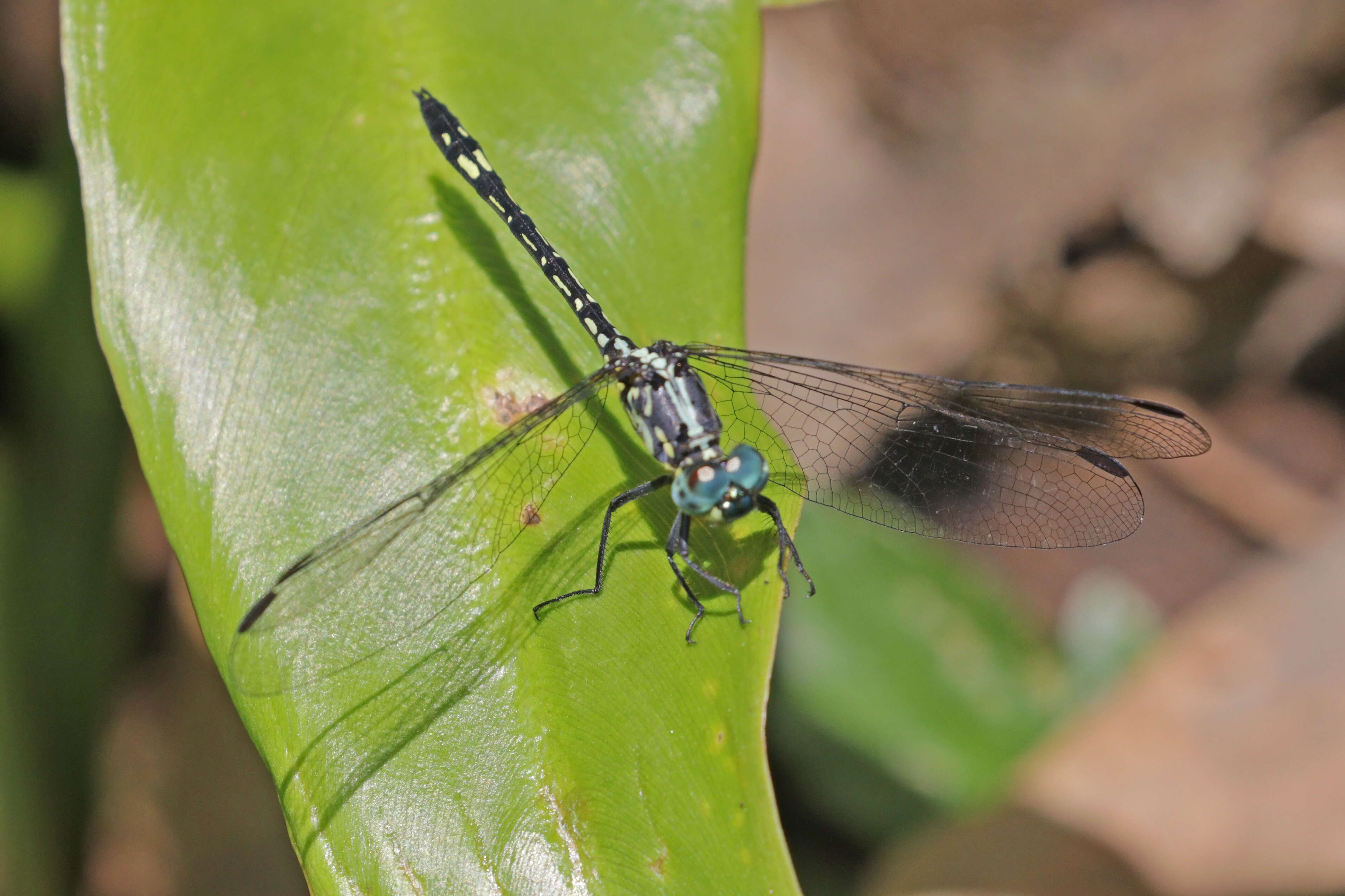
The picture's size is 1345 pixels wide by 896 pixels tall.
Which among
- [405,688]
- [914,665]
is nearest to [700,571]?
[405,688]

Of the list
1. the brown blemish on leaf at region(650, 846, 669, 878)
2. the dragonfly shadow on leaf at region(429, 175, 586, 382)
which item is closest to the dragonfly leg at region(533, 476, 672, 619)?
the dragonfly shadow on leaf at region(429, 175, 586, 382)

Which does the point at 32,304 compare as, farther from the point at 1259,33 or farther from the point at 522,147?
the point at 1259,33

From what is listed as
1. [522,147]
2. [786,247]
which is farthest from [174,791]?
[786,247]

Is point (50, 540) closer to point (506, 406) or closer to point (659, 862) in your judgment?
point (506, 406)

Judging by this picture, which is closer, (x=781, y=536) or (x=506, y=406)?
(x=506, y=406)

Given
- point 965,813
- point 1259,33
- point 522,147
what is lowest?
point 965,813

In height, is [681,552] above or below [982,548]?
above

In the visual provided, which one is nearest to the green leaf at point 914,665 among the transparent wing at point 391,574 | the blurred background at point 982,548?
the blurred background at point 982,548

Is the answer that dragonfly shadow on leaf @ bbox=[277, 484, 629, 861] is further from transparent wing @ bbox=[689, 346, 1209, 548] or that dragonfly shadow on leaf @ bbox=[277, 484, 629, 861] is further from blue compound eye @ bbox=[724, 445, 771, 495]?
transparent wing @ bbox=[689, 346, 1209, 548]
